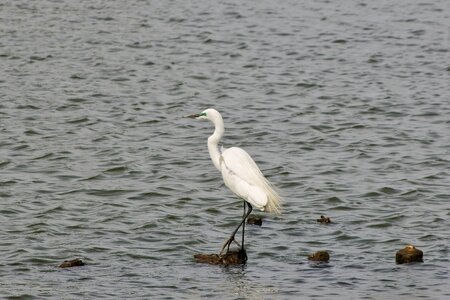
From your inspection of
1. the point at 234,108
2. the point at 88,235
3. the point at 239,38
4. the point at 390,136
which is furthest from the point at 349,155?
the point at 239,38

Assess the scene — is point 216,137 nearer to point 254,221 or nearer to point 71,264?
point 254,221

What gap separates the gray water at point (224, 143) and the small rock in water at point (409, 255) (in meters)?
0.07

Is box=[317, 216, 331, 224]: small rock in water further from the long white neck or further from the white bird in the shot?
the long white neck

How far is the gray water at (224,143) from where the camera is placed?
35.9ft

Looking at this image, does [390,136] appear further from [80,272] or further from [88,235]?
[80,272]

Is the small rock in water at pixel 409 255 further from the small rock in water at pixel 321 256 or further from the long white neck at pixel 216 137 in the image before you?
the long white neck at pixel 216 137

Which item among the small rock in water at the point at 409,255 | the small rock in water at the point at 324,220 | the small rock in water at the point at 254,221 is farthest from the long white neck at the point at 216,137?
the small rock in water at the point at 409,255

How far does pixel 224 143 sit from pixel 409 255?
21.0 ft

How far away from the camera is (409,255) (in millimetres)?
10898

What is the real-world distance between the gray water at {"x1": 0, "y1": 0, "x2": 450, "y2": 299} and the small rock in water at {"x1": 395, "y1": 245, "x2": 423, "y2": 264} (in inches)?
2.7

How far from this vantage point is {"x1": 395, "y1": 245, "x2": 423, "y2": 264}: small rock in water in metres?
10.9

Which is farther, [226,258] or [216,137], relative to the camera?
[216,137]

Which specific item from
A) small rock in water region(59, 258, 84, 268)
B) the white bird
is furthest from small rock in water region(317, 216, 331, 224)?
small rock in water region(59, 258, 84, 268)

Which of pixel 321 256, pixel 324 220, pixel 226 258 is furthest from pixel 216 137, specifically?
pixel 324 220
